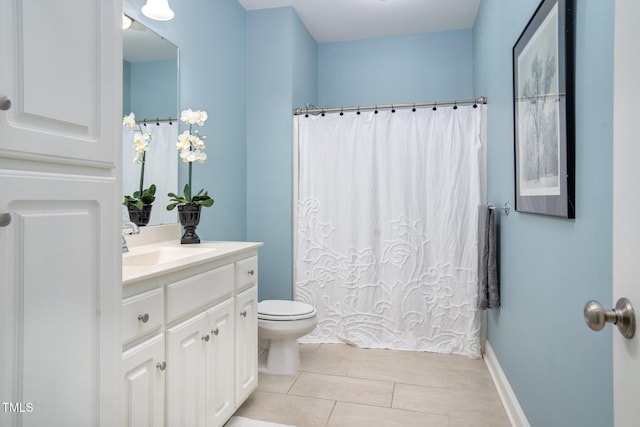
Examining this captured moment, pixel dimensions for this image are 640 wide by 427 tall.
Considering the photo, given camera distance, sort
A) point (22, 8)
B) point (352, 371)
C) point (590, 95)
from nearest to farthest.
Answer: point (22, 8) < point (590, 95) < point (352, 371)

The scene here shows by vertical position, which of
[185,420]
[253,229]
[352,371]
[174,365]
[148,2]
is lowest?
[352,371]

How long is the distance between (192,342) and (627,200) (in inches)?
57.2

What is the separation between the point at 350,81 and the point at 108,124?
317cm

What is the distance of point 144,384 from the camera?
1.30m

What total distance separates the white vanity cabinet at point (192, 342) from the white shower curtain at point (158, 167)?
589 millimetres

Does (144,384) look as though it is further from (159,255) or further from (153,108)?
(153,108)

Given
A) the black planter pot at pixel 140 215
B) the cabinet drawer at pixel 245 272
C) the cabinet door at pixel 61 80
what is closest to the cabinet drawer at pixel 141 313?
the cabinet door at pixel 61 80

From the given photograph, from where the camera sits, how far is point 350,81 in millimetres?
3865

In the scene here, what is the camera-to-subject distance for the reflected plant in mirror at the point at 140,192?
6.86 ft

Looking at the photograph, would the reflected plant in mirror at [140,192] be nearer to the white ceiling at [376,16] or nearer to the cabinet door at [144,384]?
the cabinet door at [144,384]

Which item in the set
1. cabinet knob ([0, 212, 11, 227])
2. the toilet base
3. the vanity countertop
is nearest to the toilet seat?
the toilet base

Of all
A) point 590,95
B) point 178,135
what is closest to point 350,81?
point 178,135

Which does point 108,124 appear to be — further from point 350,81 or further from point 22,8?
point 350,81

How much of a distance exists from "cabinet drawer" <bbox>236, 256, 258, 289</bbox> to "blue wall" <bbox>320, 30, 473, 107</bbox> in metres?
2.25
